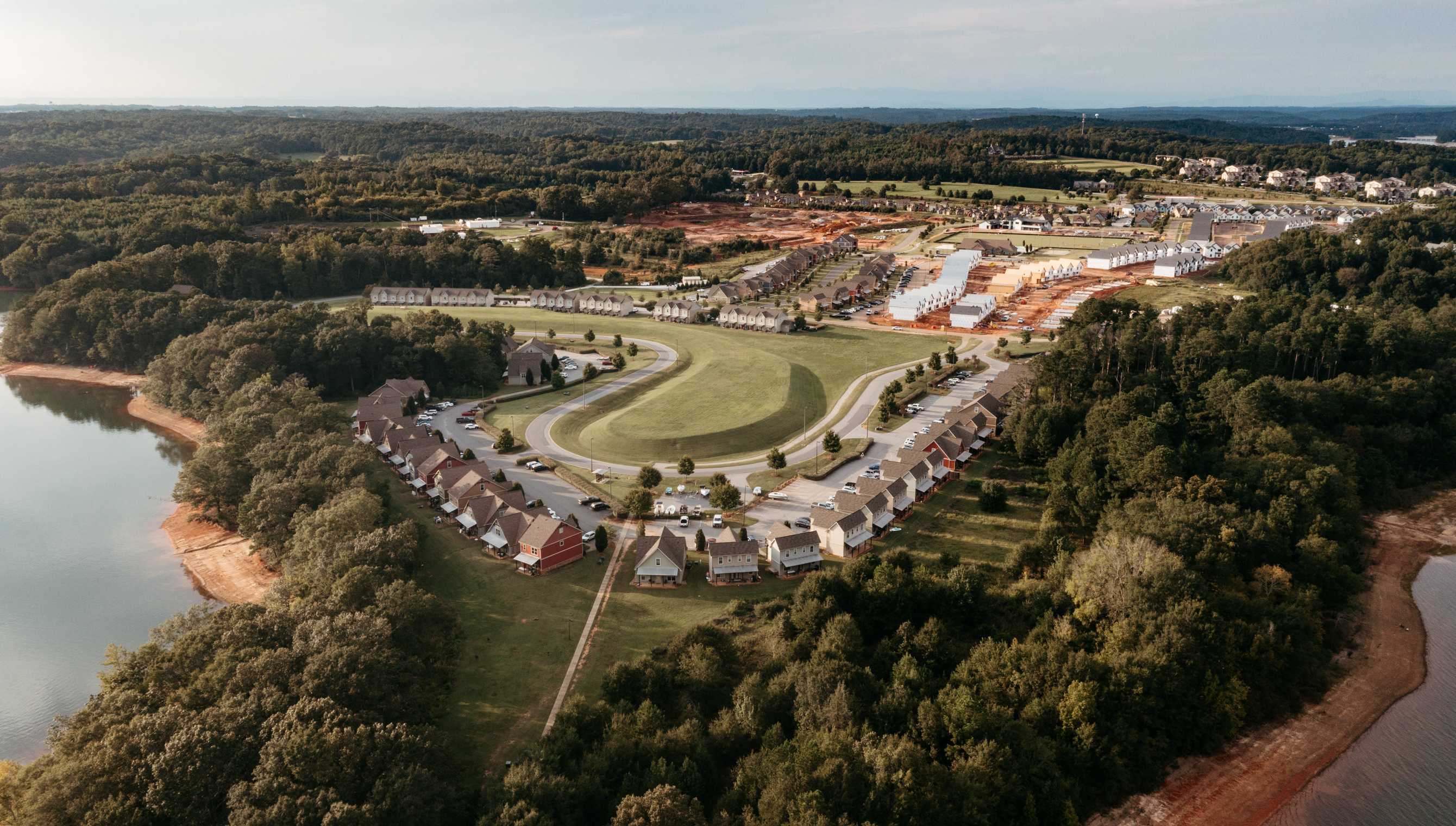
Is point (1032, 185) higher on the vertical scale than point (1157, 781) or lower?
higher

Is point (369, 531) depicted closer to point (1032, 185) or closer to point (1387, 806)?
point (1387, 806)

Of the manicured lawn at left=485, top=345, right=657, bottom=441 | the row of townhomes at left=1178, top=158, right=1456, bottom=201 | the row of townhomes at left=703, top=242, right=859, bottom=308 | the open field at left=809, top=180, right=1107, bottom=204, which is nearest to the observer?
the manicured lawn at left=485, top=345, right=657, bottom=441

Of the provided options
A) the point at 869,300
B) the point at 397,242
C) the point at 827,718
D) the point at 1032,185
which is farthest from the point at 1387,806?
the point at 1032,185

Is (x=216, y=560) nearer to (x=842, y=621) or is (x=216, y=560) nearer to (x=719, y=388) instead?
(x=842, y=621)

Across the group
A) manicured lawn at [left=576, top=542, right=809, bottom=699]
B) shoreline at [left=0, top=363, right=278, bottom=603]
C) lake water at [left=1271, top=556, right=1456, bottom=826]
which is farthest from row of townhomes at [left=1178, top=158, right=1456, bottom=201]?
shoreline at [left=0, top=363, right=278, bottom=603]

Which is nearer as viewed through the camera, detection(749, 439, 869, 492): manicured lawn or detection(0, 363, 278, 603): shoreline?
detection(0, 363, 278, 603): shoreline

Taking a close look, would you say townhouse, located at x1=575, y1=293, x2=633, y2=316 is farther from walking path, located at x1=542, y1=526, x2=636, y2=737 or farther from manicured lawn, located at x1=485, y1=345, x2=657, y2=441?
walking path, located at x1=542, y1=526, x2=636, y2=737

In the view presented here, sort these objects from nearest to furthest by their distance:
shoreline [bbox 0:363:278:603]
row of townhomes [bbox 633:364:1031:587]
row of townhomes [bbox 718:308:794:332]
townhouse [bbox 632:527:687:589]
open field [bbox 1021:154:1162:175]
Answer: townhouse [bbox 632:527:687:589], row of townhomes [bbox 633:364:1031:587], shoreline [bbox 0:363:278:603], row of townhomes [bbox 718:308:794:332], open field [bbox 1021:154:1162:175]
